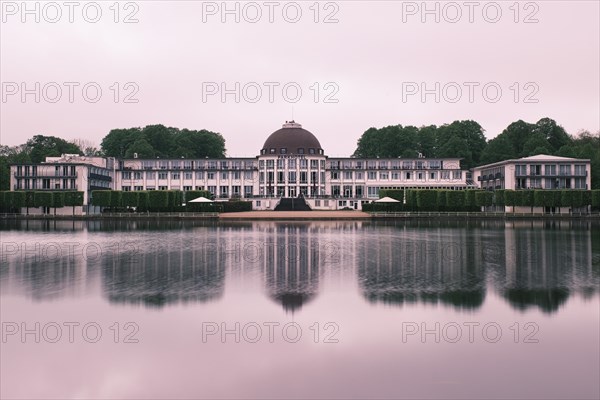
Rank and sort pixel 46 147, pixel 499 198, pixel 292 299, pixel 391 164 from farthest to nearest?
pixel 46 147
pixel 391 164
pixel 499 198
pixel 292 299

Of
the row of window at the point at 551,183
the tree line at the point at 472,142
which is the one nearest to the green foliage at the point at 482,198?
the row of window at the point at 551,183

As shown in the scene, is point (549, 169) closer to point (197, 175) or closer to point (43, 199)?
point (197, 175)

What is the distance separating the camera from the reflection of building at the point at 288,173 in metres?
112

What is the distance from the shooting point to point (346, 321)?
15008 mm

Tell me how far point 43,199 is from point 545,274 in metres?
85.1

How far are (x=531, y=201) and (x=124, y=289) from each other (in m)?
80.5

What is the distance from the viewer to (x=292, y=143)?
114 meters

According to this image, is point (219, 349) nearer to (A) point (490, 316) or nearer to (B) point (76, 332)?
(B) point (76, 332)

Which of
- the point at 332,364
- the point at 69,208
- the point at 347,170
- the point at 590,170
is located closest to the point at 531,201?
the point at 590,170

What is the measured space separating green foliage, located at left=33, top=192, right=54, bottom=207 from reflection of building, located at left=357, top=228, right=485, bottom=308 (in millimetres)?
69800

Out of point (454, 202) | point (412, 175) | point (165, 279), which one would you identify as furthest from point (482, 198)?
point (165, 279)

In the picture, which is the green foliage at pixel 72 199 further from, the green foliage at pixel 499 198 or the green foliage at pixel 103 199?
the green foliage at pixel 499 198

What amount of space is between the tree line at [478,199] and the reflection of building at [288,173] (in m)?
24.6

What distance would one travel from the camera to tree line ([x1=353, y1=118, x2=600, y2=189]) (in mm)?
120375
